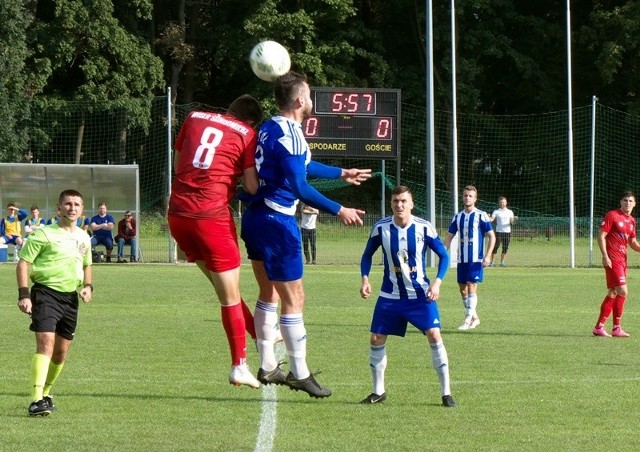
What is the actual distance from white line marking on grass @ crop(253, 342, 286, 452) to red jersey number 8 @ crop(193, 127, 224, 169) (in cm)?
177

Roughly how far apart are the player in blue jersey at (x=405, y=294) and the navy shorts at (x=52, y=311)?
2261mm

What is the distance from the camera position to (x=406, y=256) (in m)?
8.93

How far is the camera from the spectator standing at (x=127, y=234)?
Result: 95.7ft

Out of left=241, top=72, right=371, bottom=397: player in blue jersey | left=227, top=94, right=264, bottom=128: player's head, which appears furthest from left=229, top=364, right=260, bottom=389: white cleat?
left=227, top=94, right=264, bottom=128: player's head

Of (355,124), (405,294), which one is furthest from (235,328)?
(355,124)

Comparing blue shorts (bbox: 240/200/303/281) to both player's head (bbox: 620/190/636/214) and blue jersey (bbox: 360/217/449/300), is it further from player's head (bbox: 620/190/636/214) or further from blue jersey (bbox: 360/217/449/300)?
player's head (bbox: 620/190/636/214)

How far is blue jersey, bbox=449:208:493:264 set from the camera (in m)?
→ 15.1

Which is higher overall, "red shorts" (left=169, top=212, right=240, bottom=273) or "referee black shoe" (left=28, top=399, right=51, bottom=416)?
"red shorts" (left=169, top=212, right=240, bottom=273)

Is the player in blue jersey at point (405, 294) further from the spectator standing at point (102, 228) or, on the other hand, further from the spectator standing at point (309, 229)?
the spectator standing at point (102, 228)

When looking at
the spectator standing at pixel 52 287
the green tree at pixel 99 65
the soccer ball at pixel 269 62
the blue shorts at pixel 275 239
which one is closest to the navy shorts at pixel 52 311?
the spectator standing at pixel 52 287

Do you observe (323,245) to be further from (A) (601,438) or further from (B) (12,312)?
(A) (601,438)

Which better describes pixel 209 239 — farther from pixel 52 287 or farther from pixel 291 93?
pixel 52 287

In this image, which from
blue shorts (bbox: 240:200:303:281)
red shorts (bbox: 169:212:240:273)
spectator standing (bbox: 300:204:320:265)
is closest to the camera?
→ red shorts (bbox: 169:212:240:273)

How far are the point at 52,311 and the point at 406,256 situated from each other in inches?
107
